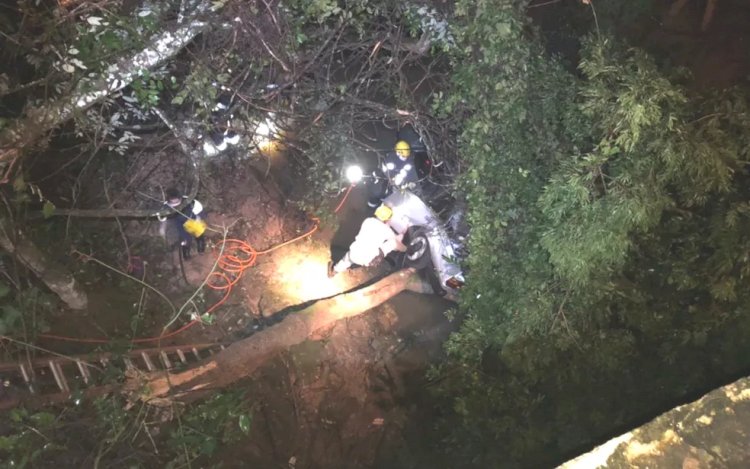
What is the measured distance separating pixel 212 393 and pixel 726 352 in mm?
5389

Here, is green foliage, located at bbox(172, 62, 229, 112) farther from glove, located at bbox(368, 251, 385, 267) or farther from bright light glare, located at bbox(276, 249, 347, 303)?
glove, located at bbox(368, 251, 385, 267)

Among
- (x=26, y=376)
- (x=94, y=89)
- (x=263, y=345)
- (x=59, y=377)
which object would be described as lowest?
(x=263, y=345)

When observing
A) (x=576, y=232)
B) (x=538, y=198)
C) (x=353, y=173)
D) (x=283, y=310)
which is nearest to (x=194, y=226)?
(x=283, y=310)

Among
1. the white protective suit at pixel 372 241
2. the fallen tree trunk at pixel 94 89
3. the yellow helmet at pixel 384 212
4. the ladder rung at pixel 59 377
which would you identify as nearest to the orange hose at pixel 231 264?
the white protective suit at pixel 372 241

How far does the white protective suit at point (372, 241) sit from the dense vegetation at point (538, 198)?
1240 mm

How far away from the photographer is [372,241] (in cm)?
625

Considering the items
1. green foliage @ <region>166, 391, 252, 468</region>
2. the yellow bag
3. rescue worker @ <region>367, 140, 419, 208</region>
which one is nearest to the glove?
rescue worker @ <region>367, 140, 419, 208</region>

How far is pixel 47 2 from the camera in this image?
12.5ft

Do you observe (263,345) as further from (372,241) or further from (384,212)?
(384,212)

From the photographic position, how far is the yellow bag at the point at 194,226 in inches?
240

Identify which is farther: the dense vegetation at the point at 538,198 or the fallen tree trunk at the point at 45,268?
the fallen tree trunk at the point at 45,268

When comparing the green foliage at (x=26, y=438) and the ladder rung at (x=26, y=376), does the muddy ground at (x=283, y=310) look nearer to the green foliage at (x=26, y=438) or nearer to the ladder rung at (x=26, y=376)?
the ladder rung at (x=26, y=376)

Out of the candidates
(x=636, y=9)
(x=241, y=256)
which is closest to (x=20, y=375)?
(x=241, y=256)

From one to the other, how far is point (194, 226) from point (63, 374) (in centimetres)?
227
